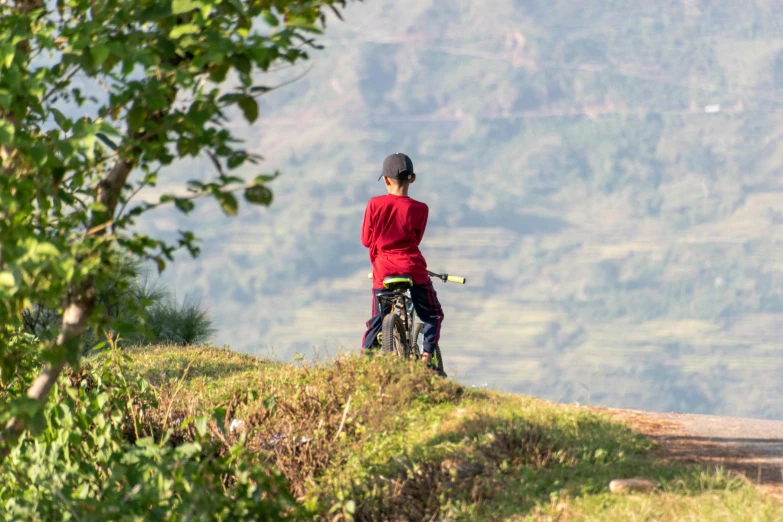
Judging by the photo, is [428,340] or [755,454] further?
[428,340]

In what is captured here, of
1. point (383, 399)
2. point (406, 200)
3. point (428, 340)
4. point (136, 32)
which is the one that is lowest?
point (383, 399)

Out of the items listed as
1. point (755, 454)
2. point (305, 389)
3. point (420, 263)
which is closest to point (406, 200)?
point (420, 263)

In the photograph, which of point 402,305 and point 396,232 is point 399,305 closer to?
point 402,305

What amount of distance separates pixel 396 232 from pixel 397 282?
483mm

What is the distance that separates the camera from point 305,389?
8023 mm

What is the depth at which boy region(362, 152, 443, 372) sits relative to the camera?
886 centimetres

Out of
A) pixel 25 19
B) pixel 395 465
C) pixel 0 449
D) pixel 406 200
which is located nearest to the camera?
pixel 25 19

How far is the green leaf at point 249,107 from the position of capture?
3.96 m

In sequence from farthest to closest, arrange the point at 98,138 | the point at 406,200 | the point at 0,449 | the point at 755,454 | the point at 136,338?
the point at 136,338, the point at 406,200, the point at 755,454, the point at 0,449, the point at 98,138

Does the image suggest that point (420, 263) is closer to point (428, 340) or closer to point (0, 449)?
point (428, 340)

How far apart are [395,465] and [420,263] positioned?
3.02 meters

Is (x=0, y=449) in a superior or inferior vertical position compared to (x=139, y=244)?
inferior

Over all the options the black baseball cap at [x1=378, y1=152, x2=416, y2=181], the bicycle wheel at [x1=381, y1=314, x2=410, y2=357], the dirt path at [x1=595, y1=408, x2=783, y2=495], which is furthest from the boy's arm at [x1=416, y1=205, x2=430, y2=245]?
the dirt path at [x1=595, y1=408, x2=783, y2=495]

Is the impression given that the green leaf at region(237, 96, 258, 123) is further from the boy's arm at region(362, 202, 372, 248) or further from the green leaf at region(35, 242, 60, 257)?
the boy's arm at region(362, 202, 372, 248)
